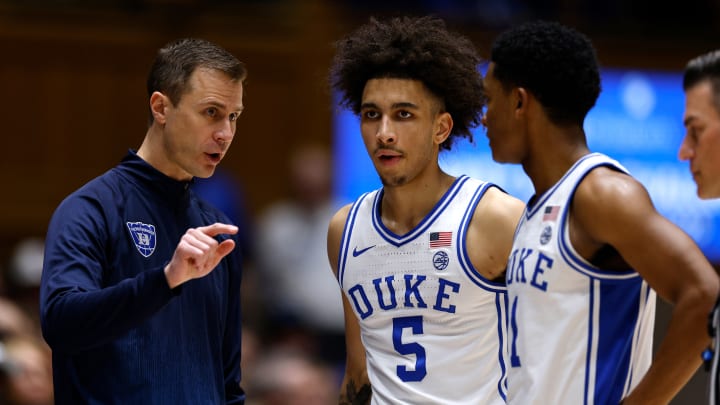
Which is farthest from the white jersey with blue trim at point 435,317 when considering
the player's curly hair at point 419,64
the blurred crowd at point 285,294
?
the blurred crowd at point 285,294

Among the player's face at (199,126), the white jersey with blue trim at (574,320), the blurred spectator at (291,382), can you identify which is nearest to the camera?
the white jersey with blue trim at (574,320)

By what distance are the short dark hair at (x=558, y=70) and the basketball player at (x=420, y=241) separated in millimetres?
714

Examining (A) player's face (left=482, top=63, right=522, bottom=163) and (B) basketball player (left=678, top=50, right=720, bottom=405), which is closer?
(B) basketball player (left=678, top=50, right=720, bottom=405)

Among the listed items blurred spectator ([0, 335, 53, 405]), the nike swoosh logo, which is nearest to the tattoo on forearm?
the nike swoosh logo

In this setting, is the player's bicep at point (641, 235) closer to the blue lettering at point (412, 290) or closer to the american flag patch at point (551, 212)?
the american flag patch at point (551, 212)

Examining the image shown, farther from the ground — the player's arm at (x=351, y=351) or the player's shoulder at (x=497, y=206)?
the player's shoulder at (x=497, y=206)

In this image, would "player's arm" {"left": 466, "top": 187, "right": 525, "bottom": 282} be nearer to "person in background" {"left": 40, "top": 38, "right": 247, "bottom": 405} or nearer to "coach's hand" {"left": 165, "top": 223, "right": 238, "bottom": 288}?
"person in background" {"left": 40, "top": 38, "right": 247, "bottom": 405}

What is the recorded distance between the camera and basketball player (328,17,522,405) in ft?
14.7

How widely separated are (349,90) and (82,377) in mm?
1838

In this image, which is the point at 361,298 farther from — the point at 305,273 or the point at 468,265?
the point at 305,273

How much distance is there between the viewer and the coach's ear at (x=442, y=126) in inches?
185

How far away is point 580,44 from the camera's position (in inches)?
156

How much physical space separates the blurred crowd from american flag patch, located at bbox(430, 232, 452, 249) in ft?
8.86

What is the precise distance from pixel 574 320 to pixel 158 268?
145cm
